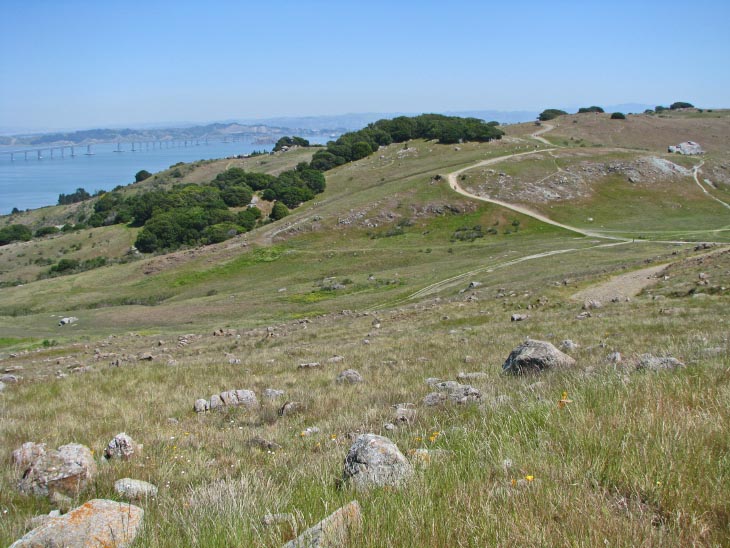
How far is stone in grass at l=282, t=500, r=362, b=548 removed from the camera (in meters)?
2.87

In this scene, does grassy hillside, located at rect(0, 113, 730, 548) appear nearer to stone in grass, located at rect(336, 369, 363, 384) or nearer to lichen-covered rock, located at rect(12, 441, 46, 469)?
lichen-covered rock, located at rect(12, 441, 46, 469)

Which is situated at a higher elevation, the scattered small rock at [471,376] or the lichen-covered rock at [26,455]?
the lichen-covered rock at [26,455]

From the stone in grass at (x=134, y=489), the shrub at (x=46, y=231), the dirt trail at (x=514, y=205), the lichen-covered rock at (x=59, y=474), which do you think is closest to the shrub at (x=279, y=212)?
the dirt trail at (x=514, y=205)

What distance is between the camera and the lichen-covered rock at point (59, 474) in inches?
198

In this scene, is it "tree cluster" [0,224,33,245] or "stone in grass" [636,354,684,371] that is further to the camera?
"tree cluster" [0,224,33,245]

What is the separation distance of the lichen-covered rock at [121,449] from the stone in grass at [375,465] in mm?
3033

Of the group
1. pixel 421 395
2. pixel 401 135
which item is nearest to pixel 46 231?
pixel 401 135

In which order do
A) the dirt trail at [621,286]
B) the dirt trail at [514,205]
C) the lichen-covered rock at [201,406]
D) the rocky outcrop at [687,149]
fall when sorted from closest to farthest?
the lichen-covered rock at [201,406]
the dirt trail at [621,286]
the dirt trail at [514,205]
the rocky outcrop at [687,149]

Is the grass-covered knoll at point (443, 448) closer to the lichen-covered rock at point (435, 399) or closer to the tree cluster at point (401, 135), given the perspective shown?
the lichen-covered rock at point (435, 399)

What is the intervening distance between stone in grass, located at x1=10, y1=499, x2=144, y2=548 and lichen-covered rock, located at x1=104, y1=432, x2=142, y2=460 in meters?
2.58

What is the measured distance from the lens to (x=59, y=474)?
16.8 feet

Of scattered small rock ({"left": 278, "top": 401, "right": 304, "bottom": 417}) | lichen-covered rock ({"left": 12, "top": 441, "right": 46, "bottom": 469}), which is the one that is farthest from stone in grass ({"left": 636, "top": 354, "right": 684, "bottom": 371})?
lichen-covered rock ({"left": 12, "top": 441, "right": 46, "bottom": 469})

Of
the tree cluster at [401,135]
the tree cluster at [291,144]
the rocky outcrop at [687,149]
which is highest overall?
the tree cluster at [291,144]

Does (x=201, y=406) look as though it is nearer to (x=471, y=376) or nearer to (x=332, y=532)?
(x=471, y=376)
